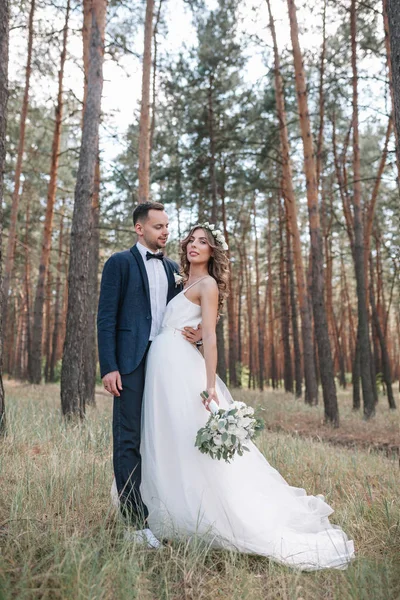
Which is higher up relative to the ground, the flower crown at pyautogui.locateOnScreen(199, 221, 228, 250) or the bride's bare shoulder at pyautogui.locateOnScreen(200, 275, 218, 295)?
the flower crown at pyautogui.locateOnScreen(199, 221, 228, 250)

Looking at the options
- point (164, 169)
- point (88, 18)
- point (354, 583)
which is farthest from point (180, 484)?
point (164, 169)

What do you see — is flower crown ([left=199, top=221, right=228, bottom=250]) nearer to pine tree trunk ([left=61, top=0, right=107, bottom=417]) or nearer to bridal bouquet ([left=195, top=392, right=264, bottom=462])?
bridal bouquet ([left=195, top=392, right=264, bottom=462])

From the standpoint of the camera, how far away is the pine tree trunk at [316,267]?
32.5ft

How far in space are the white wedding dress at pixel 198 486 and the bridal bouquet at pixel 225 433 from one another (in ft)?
0.79

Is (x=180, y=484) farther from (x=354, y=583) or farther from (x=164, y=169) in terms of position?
(x=164, y=169)

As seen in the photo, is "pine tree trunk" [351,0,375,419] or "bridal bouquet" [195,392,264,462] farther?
"pine tree trunk" [351,0,375,419]

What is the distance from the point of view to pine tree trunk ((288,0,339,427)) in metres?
9.91

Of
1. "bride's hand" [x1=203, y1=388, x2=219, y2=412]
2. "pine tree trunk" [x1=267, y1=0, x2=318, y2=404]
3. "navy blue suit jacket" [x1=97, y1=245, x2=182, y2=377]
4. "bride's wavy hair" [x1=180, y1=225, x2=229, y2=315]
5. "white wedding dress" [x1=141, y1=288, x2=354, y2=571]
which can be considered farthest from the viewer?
"pine tree trunk" [x1=267, y1=0, x2=318, y2=404]

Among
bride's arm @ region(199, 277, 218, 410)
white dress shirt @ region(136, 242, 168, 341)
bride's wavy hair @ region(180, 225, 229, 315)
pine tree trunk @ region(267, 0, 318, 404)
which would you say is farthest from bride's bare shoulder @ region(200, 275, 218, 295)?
pine tree trunk @ region(267, 0, 318, 404)

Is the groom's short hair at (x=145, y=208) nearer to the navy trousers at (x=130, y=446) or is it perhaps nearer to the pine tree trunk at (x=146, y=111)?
the navy trousers at (x=130, y=446)

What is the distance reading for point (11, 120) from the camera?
16266mm

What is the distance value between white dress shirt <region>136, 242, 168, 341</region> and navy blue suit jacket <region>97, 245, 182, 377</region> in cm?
8

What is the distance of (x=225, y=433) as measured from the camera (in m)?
3.07

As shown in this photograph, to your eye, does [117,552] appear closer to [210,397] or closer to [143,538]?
[143,538]
